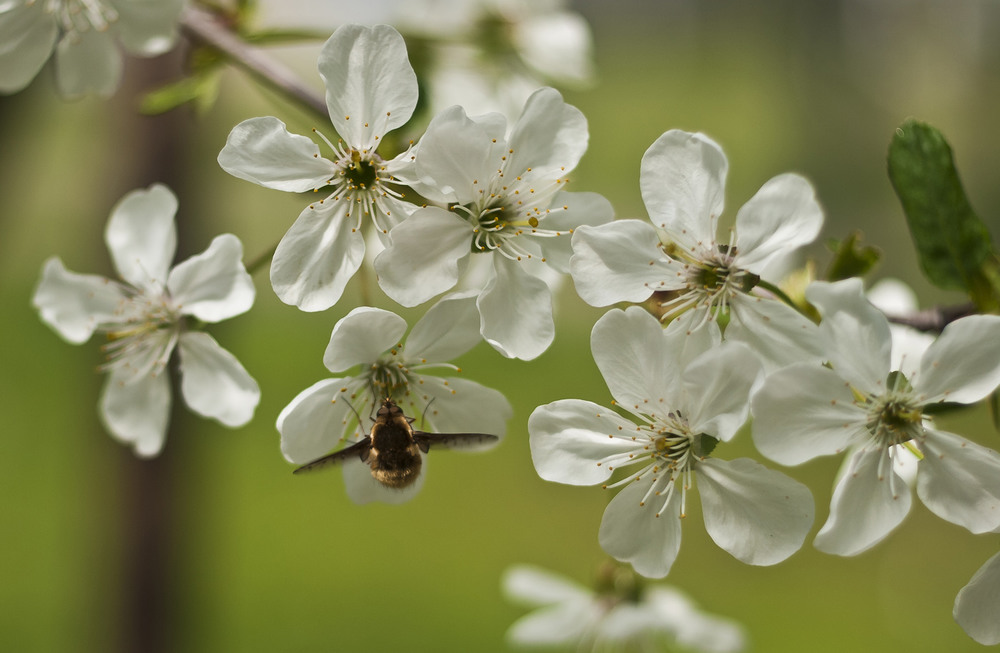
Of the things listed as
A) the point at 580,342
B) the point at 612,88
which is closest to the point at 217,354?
the point at 580,342

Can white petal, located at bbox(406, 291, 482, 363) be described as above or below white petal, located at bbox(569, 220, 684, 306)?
below

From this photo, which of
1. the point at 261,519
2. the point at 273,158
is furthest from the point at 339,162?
the point at 261,519

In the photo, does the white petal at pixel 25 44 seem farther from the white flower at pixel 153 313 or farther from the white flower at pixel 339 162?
the white flower at pixel 339 162

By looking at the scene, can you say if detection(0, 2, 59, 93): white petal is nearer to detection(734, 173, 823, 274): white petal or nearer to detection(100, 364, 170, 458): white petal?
detection(100, 364, 170, 458): white petal

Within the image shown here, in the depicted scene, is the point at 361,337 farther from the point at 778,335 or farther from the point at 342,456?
the point at 778,335

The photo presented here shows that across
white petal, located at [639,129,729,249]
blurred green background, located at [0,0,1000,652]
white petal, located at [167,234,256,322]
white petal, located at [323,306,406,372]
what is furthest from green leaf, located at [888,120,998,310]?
blurred green background, located at [0,0,1000,652]

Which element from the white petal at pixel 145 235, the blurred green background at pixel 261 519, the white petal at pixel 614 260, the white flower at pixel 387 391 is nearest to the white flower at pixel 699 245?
the white petal at pixel 614 260

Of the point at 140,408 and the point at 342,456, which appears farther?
the point at 140,408
